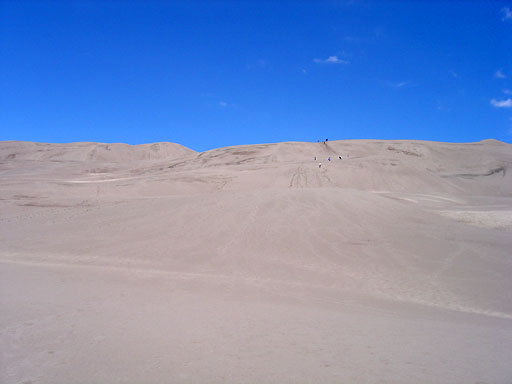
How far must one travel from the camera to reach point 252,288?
6.66 meters

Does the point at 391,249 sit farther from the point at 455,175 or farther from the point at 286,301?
the point at 455,175

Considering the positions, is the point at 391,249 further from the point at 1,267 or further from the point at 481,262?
the point at 1,267

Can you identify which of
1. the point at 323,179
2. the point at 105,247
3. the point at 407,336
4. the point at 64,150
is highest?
the point at 64,150

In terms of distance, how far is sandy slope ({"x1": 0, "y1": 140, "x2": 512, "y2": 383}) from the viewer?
3480 millimetres

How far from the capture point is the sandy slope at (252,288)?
11.4 ft

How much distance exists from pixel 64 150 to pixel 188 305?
185 feet

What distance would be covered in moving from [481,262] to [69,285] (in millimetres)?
8951

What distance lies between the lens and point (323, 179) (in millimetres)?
24797

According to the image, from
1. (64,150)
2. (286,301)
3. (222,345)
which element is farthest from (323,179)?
(64,150)

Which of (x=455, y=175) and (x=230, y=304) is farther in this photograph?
(x=455, y=175)

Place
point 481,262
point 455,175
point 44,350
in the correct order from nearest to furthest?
point 44,350 < point 481,262 < point 455,175

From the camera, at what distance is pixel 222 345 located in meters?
3.88

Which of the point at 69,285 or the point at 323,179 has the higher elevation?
the point at 323,179

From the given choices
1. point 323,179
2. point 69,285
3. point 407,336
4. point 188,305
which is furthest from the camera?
point 323,179
